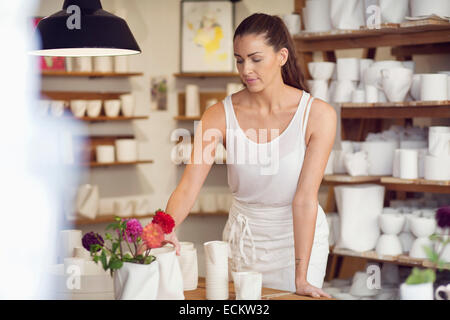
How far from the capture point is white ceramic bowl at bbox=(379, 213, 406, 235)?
380cm

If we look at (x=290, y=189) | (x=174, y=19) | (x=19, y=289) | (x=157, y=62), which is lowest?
(x=19, y=289)

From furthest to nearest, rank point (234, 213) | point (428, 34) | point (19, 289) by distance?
point (428, 34) < point (234, 213) < point (19, 289)

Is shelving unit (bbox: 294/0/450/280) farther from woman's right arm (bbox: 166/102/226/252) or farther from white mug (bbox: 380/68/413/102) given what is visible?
woman's right arm (bbox: 166/102/226/252)

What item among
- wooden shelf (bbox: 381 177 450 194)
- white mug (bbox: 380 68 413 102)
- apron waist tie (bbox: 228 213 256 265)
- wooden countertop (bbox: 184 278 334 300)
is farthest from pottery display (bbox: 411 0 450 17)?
wooden countertop (bbox: 184 278 334 300)

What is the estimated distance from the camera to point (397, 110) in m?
4.02

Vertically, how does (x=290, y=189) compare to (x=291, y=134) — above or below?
below

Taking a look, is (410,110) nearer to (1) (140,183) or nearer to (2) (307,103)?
(2) (307,103)

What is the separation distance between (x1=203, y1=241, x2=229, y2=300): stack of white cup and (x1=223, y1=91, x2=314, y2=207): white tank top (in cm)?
56

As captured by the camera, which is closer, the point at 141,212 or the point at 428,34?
the point at 428,34

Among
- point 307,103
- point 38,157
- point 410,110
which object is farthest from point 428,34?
point 38,157

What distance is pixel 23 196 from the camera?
5.29m

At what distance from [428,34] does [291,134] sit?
71.6 inches

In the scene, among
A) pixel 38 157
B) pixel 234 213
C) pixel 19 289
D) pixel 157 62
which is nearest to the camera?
pixel 19 289

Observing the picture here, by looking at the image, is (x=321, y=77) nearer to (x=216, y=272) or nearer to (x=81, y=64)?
(x=81, y=64)
